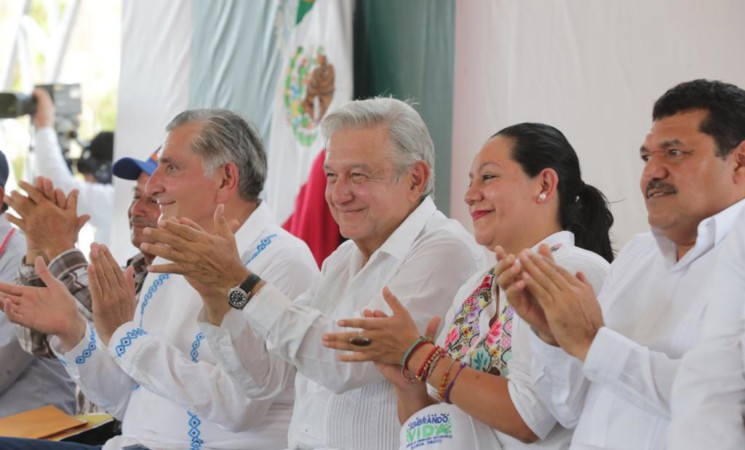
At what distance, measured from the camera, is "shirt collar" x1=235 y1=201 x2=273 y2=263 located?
2854 millimetres

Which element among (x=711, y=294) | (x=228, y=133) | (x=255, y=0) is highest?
(x=255, y=0)

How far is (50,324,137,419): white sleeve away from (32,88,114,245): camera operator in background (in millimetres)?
2598

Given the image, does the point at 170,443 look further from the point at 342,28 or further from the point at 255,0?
the point at 255,0

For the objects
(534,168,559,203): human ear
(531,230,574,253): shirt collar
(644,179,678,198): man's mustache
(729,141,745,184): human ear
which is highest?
(729,141,745,184): human ear

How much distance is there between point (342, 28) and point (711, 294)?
2.78 meters

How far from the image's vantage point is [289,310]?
2.34m

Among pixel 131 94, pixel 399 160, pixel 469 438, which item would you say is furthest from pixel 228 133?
pixel 131 94

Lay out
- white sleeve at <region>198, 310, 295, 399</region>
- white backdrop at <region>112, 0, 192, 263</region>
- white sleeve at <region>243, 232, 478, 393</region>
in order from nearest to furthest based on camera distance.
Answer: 1. white sleeve at <region>243, 232, 478, 393</region>
2. white sleeve at <region>198, 310, 295, 399</region>
3. white backdrop at <region>112, 0, 192, 263</region>

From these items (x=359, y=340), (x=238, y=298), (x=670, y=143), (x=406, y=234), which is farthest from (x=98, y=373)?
(x=670, y=143)

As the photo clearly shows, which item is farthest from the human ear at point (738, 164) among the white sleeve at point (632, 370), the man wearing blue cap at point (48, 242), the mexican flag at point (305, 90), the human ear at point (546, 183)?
the mexican flag at point (305, 90)

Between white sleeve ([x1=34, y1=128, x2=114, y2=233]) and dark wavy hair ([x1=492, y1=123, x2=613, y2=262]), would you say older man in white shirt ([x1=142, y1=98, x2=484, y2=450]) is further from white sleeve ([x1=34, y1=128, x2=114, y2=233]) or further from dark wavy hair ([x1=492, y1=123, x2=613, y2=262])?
white sleeve ([x1=34, y1=128, x2=114, y2=233])

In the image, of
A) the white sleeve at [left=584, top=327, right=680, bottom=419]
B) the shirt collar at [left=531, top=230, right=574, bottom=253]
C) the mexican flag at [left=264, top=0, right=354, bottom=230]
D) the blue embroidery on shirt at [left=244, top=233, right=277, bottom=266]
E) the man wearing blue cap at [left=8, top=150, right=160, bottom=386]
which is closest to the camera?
the white sleeve at [left=584, top=327, right=680, bottom=419]

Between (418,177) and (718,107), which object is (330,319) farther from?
(718,107)

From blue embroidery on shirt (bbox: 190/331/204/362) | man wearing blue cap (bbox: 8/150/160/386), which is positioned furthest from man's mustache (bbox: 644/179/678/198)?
man wearing blue cap (bbox: 8/150/160/386)
